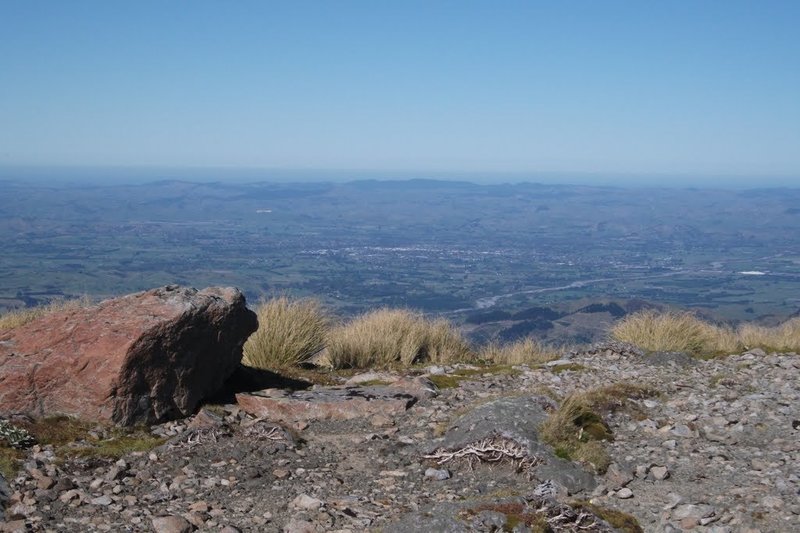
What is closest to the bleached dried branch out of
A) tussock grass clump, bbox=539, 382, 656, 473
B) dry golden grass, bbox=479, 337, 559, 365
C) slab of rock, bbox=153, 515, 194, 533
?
tussock grass clump, bbox=539, 382, 656, 473

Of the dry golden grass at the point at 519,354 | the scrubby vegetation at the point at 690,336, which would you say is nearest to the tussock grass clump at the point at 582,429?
the dry golden grass at the point at 519,354

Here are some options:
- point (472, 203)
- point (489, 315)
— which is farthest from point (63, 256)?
point (472, 203)

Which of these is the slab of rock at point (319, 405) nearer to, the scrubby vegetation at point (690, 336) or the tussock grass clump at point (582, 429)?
the tussock grass clump at point (582, 429)

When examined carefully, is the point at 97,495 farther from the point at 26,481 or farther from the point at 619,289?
the point at 619,289

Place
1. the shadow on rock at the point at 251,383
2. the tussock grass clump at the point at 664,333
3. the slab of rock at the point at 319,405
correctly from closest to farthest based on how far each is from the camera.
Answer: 1. the slab of rock at the point at 319,405
2. the shadow on rock at the point at 251,383
3. the tussock grass clump at the point at 664,333

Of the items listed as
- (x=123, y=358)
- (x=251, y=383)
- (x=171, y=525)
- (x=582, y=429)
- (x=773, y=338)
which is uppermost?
(x=123, y=358)

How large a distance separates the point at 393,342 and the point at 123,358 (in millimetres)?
5488

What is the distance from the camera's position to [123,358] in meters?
7.09

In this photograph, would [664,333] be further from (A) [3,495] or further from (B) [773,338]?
(A) [3,495]

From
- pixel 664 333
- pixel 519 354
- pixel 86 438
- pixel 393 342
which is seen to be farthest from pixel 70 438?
pixel 664 333

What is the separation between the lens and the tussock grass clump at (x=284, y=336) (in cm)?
1083

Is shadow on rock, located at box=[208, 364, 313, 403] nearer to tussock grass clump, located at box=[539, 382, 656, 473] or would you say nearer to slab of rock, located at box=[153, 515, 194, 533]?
slab of rock, located at box=[153, 515, 194, 533]

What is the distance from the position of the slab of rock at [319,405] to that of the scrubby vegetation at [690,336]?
598 centimetres

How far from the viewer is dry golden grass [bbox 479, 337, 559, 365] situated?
1236cm
